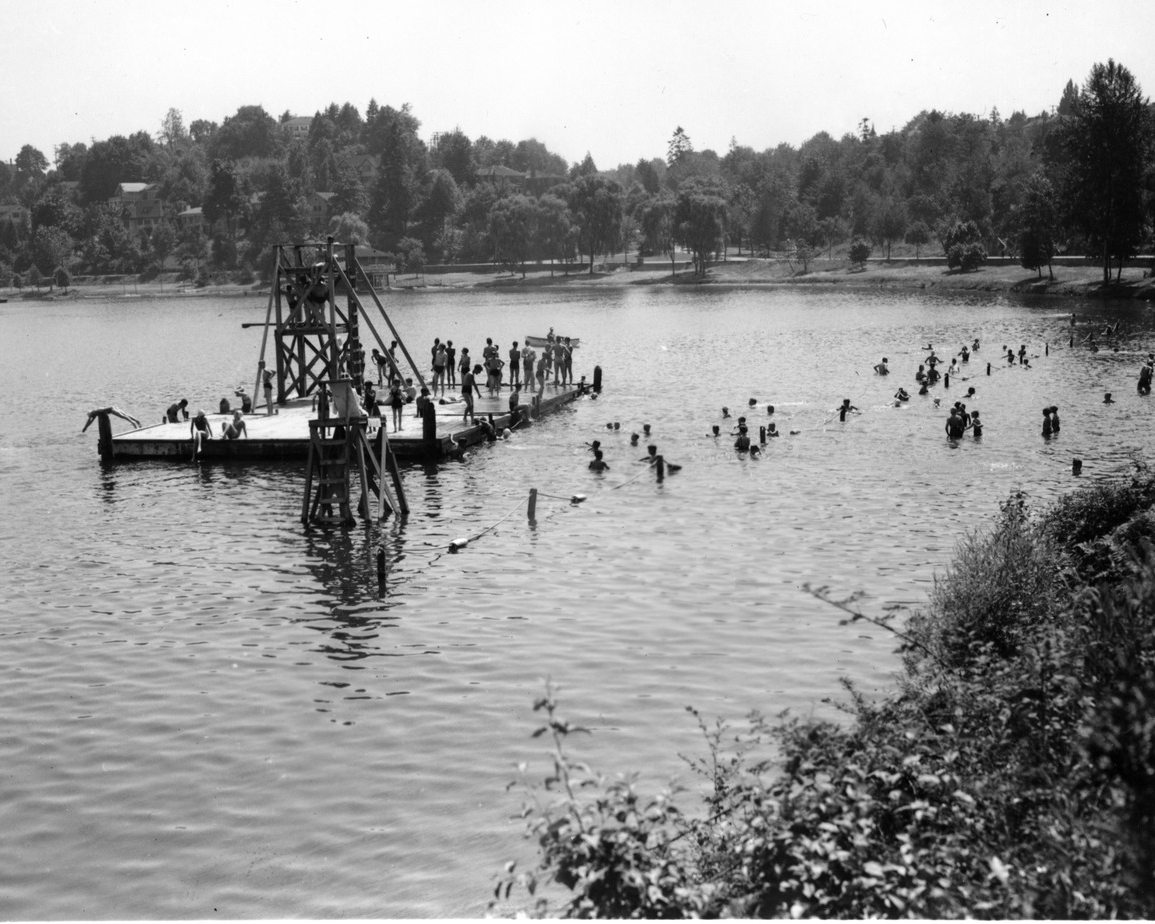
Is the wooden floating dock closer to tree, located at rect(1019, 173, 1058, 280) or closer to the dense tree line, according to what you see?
the dense tree line

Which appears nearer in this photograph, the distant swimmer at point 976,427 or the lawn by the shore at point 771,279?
the distant swimmer at point 976,427

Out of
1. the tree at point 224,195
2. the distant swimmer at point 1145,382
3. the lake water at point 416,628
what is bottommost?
the lake water at point 416,628

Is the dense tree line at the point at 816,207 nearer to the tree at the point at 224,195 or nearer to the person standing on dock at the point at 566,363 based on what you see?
the tree at the point at 224,195

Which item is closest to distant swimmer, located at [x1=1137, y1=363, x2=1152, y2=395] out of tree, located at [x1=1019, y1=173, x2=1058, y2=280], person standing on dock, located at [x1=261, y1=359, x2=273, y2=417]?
person standing on dock, located at [x1=261, y1=359, x2=273, y2=417]

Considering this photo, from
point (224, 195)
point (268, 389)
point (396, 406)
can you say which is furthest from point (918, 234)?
point (396, 406)

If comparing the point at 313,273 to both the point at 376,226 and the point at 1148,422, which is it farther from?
the point at 376,226

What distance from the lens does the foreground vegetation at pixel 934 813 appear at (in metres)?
8.72

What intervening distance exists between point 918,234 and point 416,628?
131039 mm

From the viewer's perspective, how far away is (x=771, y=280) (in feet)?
507

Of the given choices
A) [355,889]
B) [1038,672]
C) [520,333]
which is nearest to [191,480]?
[355,889]

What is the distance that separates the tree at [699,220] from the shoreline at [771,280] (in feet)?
10.9

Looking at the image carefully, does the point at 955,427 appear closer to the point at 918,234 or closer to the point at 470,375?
the point at 470,375

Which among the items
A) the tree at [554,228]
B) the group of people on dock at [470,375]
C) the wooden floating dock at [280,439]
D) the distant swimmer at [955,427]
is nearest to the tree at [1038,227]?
A: the tree at [554,228]

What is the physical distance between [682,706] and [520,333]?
78.6m
